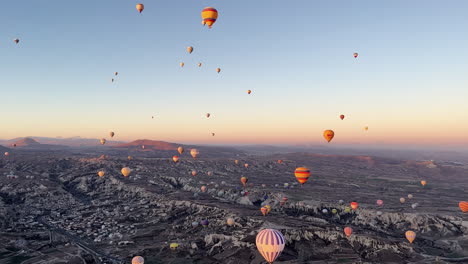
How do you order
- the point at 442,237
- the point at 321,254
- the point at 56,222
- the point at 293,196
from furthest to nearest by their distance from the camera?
the point at 293,196
the point at 56,222
the point at 442,237
the point at 321,254

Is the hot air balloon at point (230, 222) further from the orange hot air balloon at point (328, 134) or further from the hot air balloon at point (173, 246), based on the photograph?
the orange hot air balloon at point (328, 134)

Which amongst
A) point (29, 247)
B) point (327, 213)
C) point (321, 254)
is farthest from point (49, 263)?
point (327, 213)

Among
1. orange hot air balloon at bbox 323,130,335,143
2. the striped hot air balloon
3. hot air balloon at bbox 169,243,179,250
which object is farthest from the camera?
orange hot air balloon at bbox 323,130,335,143

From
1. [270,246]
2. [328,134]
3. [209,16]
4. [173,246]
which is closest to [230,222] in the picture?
[173,246]

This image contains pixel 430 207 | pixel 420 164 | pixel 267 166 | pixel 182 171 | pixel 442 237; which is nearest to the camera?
pixel 442 237

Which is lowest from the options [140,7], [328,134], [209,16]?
[328,134]

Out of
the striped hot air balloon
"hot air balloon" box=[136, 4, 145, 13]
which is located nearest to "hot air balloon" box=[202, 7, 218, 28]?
"hot air balloon" box=[136, 4, 145, 13]

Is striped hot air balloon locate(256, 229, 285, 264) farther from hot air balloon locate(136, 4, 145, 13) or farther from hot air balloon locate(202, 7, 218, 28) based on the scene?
hot air balloon locate(136, 4, 145, 13)

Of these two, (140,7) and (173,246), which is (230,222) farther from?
(140,7)

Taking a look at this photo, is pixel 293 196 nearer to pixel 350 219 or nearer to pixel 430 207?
pixel 350 219
